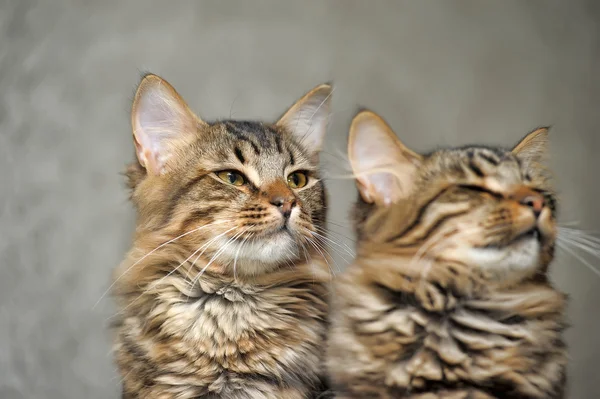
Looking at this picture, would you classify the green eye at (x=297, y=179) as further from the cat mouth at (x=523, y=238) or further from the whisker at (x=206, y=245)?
the cat mouth at (x=523, y=238)

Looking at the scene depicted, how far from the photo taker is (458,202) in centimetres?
105

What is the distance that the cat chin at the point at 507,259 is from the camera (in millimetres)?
1013

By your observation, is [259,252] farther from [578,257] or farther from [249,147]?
[578,257]

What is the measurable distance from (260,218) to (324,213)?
184 millimetres

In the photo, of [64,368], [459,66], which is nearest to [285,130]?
[459,66]

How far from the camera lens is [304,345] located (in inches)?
48.6

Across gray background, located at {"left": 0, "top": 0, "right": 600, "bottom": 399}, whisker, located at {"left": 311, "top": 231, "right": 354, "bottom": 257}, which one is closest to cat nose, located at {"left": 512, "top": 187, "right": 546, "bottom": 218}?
gray background, located at {"left": 0, "top": 0, "right": 600, "bottom": 399}

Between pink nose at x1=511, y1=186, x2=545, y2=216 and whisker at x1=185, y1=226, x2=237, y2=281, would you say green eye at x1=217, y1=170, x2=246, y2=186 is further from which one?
pink nose at x1=511, y1=186, x2=545, y2=216

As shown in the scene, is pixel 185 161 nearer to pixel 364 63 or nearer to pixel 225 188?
pixel 225 188

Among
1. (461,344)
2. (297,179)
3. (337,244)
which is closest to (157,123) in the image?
(297,179)

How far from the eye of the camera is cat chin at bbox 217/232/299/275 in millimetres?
1207

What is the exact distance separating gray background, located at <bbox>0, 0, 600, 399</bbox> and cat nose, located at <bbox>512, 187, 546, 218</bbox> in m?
0.23

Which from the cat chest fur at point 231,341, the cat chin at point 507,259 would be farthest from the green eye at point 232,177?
the cat chin at point 507,259

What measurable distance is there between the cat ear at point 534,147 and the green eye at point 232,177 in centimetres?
53
